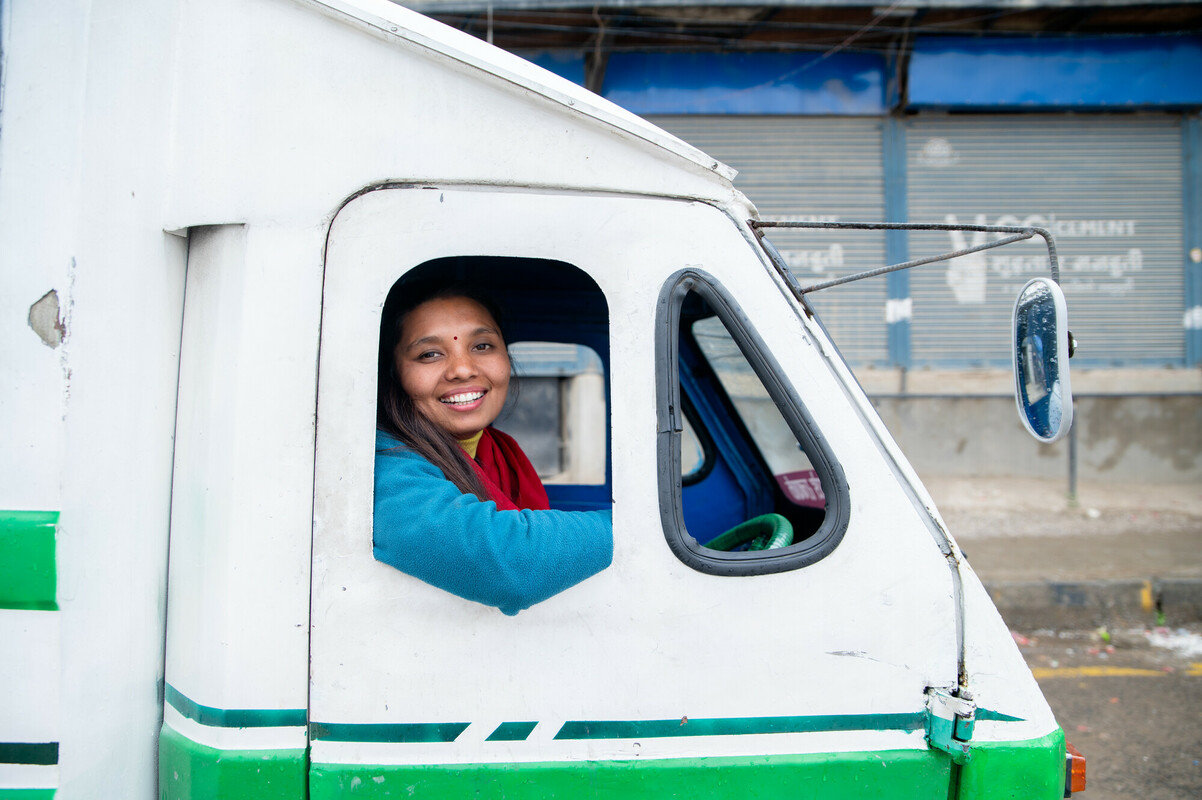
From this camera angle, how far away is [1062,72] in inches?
325

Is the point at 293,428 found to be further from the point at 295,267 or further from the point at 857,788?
the point at 857,788

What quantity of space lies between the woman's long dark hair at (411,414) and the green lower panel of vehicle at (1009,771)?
998mm

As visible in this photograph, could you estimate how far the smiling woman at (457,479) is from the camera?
4.00ft

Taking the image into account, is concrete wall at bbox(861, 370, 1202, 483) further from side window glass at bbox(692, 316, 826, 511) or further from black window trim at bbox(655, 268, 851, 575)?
black window trim at bbox(655, 268, 851, 575)

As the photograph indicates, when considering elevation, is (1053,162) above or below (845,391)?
above

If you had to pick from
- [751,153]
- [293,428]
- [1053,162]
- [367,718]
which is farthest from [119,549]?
[1053,162]

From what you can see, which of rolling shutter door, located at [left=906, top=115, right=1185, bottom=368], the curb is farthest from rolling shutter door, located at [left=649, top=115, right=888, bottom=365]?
the curb

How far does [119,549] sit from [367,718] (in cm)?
50

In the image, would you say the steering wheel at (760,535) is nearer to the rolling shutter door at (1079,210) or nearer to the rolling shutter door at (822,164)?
the rolling shutter door at (822,164)

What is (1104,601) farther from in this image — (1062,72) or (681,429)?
(1062,72)

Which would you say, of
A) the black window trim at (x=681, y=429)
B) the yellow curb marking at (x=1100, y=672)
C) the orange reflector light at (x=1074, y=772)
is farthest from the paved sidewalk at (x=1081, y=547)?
the black window trim at (x=681, y=429)

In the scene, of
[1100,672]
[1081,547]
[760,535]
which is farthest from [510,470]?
[1081,547]

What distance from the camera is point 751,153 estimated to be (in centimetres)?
845

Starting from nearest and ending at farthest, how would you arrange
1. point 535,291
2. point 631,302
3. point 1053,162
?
point 631,302 → point 535,291 → point 1053,162
